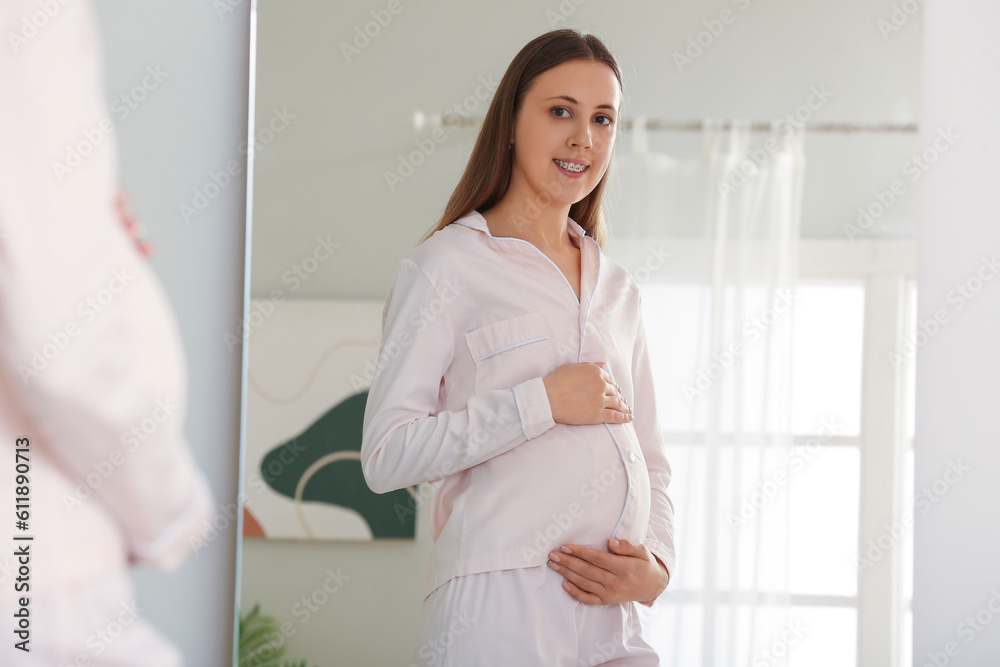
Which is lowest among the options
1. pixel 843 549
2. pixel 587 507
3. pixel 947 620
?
pixel 947 620

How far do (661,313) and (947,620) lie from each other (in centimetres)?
70

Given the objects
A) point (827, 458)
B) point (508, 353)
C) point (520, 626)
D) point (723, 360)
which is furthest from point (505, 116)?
point (827, 458)

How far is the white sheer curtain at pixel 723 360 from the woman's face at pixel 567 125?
24 centimetres

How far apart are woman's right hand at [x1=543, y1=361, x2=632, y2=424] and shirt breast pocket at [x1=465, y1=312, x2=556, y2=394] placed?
3 cm

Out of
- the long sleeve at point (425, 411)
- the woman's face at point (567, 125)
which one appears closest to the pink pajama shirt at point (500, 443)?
the long sleeve at point (425, 411)

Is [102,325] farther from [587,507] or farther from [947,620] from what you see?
[947,620]

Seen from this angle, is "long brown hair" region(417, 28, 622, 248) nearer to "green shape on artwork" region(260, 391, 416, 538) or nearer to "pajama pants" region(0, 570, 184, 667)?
"green shape on artwork" region(260, 391, 416, 538)

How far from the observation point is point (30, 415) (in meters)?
1.02

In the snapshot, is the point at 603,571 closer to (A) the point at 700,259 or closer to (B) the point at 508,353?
(B) the point at 508,353

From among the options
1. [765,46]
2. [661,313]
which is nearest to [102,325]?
[661,313]

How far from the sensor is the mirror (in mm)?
1232

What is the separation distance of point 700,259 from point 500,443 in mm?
589

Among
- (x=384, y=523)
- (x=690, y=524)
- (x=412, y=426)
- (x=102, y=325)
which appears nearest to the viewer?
(x=412, y=426)

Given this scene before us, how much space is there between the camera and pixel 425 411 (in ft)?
3.33
